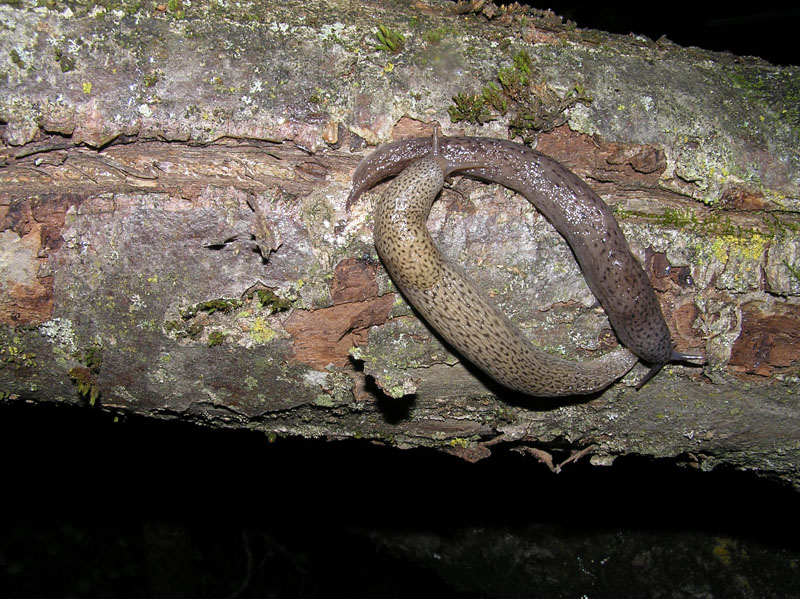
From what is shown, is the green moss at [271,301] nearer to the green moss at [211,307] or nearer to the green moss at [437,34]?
the green moss at [211,307]

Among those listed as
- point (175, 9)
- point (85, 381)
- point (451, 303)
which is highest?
point (175, 9)

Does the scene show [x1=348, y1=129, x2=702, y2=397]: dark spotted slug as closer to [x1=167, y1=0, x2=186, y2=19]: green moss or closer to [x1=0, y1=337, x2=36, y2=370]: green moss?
[x1=167, y1=0, x2=186, y2=19]: green moss

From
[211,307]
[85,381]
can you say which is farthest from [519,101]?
[85,381]

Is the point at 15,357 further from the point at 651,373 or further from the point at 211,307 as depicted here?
the point at 651,373

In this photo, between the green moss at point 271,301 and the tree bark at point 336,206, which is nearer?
the tree bark at point 336,206

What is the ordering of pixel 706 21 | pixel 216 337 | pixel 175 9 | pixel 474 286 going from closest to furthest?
1. pixel 175 9
2. pixel 216 337
3. pixel 474 286
4. pixel 706 21

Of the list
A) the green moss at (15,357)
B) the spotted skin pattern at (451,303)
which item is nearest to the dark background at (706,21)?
the spotted skin pattern at (451,303)

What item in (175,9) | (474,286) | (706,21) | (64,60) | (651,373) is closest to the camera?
(64,60)

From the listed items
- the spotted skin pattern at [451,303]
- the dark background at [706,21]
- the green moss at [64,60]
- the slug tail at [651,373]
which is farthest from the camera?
the dark background at [706,21]
